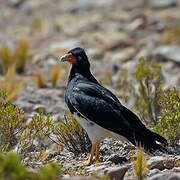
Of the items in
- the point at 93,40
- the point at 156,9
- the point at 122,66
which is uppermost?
the point at 156,9

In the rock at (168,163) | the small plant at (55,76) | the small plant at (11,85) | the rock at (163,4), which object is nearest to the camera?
the rock at (168,163)

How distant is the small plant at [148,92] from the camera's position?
9541 millimetres

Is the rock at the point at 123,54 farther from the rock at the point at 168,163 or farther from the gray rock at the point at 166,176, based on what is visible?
the gray rock at the point at 166,176

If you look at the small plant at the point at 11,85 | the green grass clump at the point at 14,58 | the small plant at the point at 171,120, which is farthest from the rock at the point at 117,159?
the green grass clump at the point at 14,58

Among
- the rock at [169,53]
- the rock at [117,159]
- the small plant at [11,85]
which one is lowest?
the rock at [117,159]

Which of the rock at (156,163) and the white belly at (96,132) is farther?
the white belly at (96,132)

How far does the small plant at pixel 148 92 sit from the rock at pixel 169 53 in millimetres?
4444

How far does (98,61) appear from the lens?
51.3 feet

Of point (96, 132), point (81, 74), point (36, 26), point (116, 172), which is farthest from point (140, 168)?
point (36, 26)

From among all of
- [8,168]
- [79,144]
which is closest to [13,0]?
[79,144]

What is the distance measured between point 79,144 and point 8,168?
3.33m

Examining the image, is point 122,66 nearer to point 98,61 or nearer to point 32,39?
point 98,61

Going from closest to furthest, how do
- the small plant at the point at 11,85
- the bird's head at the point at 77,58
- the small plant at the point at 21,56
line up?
the bird's head at the point at 77,58 < the small plant at the point at 11,85 < the small plant at the point at 21,56

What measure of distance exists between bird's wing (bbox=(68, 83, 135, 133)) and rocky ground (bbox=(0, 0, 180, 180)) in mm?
943
